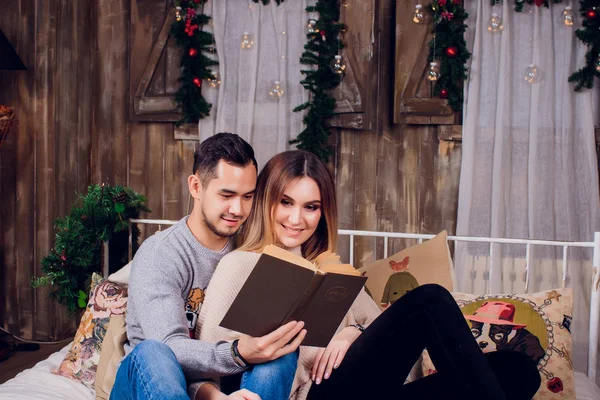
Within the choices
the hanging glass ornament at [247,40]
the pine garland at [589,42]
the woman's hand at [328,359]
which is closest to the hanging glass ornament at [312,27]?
the hanging glass ornament at [247,40]

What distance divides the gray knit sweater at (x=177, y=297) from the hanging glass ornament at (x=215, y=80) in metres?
1.97

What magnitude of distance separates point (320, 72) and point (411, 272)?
5.12 feet

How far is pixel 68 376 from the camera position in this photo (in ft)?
6.90

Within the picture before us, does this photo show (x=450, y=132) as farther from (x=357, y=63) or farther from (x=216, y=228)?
(x=216, y=228)

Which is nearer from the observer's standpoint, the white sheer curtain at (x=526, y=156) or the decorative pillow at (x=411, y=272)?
the decorative pillow at (x=411, y=272)

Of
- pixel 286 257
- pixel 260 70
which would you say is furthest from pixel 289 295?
pixel 260 70

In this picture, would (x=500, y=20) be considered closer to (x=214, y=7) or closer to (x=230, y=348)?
(x=214, y=7)

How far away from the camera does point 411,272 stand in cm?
228

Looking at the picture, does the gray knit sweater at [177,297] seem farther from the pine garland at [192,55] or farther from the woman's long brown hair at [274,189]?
the pine garland at [192,55]

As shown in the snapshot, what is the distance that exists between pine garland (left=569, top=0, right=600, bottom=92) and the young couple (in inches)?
80.6

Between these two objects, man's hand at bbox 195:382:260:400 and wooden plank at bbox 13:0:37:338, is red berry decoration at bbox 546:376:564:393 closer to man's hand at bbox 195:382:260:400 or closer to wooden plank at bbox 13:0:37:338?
man's hand at bbox 195:382:260:400

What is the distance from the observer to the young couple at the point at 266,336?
1400 millimetres

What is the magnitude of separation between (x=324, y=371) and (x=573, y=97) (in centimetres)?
243

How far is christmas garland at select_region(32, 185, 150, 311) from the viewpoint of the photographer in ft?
8.30
